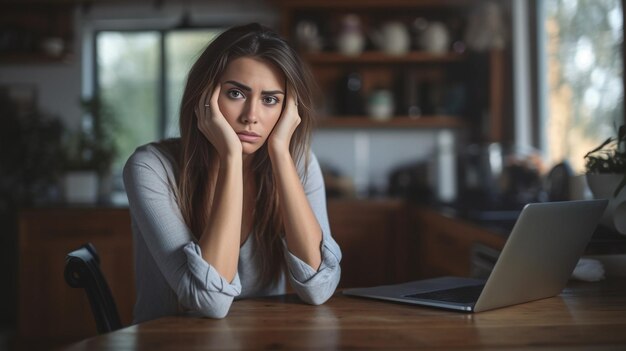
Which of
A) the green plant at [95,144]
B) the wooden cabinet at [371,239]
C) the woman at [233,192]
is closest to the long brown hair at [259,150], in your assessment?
the woman at [233,192]

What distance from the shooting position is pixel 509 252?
1.10 m

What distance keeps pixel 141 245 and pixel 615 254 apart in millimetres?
1052

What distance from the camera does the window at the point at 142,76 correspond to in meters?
4.76

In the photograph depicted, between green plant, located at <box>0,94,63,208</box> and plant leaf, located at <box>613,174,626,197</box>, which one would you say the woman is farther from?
green plant, located at <box>0,94,63,208</box>

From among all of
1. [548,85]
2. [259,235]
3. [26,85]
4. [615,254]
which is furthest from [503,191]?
[26,85]

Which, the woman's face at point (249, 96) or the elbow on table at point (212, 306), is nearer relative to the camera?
the elbow on table at point (212, 306)

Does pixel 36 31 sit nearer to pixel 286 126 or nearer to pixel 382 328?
pixel 286 126

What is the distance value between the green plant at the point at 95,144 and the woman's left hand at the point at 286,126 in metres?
2.83

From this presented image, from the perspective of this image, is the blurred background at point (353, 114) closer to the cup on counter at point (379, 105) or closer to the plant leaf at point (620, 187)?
the cup on counter at point (379, 105)

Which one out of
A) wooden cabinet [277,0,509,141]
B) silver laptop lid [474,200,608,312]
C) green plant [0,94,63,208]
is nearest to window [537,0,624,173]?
wooden cabinet [277,0,509,141]

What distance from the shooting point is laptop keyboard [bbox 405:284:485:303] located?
1.20 metres

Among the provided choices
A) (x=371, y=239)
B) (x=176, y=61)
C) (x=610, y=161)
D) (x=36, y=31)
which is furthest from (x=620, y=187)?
(x=36, y=31)

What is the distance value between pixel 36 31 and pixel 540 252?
4.10 metres

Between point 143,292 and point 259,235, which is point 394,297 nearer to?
point 259,235
